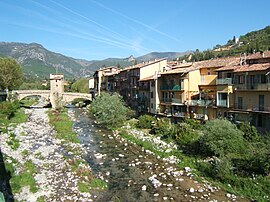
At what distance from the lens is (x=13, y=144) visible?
1459 inches

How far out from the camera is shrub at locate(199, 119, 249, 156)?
1101 inches

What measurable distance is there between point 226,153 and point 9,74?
72.1 meters

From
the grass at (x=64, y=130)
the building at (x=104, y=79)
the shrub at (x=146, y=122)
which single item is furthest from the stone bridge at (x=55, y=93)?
the shrub at (x=146, y=122)

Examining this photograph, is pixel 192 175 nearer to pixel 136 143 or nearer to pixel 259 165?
pixel 259 165

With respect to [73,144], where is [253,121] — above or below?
above

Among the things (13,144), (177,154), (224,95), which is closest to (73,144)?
(13,144)

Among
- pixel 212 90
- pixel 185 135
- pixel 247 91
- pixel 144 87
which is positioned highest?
pixel 144 87

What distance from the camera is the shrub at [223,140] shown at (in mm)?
27953

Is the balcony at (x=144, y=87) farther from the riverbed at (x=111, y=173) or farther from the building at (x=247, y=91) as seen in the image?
the building at (x=247, y=91)

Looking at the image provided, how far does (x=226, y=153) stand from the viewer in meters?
28.1

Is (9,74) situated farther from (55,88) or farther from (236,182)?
(236,182)

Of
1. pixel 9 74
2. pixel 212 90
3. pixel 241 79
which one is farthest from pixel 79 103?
pixel 241 79

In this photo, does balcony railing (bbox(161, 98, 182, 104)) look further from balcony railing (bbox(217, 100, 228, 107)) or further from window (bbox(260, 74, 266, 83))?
window (bbox(260, 74, 266, 83))

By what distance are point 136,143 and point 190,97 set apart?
11.0 meters
